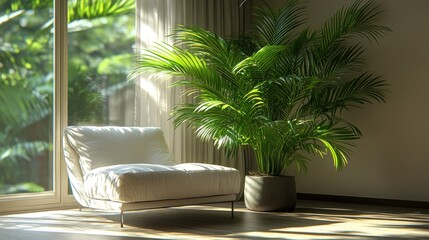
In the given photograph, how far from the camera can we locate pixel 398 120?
5.90 meters

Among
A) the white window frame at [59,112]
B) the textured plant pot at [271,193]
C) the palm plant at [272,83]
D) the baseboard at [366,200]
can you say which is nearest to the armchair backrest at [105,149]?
the palm plant at [272,83]

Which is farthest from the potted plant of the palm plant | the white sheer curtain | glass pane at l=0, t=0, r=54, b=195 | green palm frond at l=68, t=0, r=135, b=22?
glass pane at l=0, t=0, r=54, b=195

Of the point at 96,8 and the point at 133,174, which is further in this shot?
the point at 96,8

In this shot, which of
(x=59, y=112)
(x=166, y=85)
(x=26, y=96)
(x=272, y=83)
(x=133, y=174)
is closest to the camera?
(x=133, y=174)

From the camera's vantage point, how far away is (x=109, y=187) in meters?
4.50

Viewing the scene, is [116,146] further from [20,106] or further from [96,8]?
[96,8]

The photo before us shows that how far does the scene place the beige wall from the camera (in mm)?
5750

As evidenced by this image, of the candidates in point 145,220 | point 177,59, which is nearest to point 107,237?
point 145,220

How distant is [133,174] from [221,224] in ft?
2.23

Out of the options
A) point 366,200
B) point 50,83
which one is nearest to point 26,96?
point 50,83

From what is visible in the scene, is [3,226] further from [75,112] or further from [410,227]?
[410,227]

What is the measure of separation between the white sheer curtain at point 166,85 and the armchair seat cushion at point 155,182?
41.7 inches

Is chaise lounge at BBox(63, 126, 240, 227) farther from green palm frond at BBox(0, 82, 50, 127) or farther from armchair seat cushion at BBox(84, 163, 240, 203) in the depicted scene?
green palm frond at BBox(0, 82, 50, 127)

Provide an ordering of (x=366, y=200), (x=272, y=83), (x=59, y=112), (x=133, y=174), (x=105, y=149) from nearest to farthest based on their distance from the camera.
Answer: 1. (x=133, y=174)
2. (x=105, y=149)
3. (x=272, y=83)
4. (x=59, y=112)
5. (x=366, y=200)
